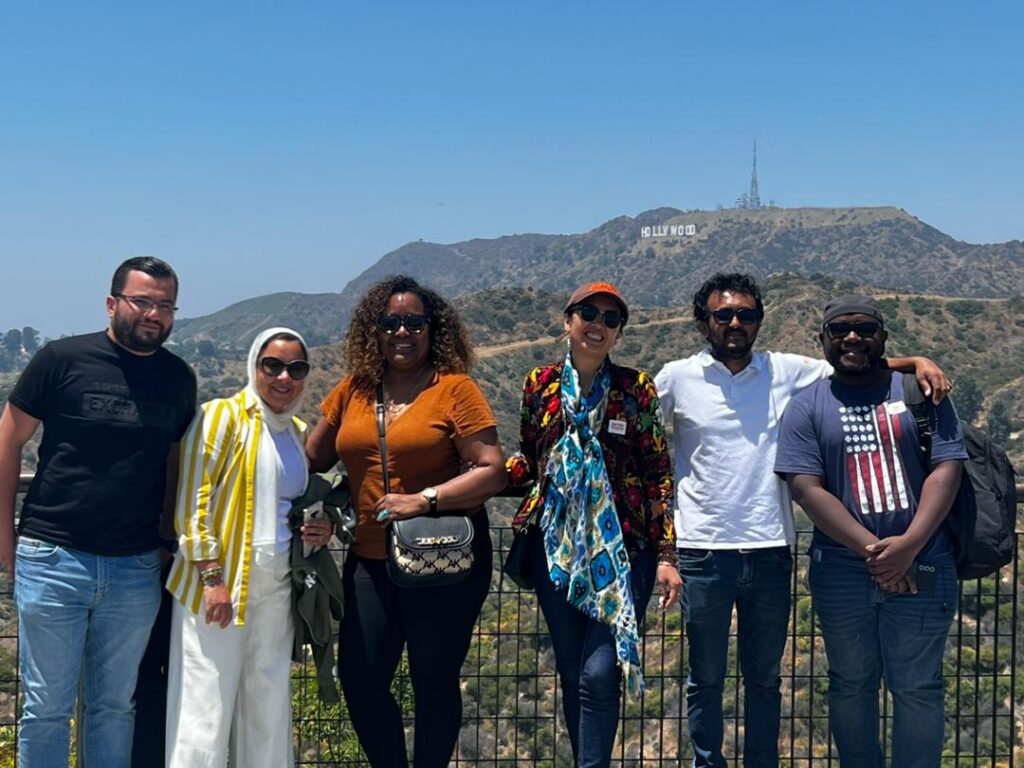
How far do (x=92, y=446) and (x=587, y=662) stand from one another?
1857mm

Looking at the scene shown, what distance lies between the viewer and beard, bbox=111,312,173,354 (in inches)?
138

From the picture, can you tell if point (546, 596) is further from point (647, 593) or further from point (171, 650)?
point (171, 650)

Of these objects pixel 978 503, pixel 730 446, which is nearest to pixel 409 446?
pixel 730 446

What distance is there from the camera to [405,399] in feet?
12.1

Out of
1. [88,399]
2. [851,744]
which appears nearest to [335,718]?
[88,399]

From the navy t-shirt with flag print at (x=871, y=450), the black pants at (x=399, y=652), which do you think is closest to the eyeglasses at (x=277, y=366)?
the black pants at (x=399, y=652)

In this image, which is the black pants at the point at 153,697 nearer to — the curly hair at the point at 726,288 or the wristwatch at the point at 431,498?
the wristwatch at the point at 431,498

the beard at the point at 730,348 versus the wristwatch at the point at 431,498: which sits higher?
the beard at the point at 730,348

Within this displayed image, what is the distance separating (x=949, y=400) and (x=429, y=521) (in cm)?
196

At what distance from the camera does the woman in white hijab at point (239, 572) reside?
3350 millimetres

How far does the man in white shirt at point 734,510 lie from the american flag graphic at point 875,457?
0.64ft

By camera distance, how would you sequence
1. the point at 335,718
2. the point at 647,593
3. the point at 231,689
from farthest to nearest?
the point at 335,718
the point at 647,593
the point at 231,689

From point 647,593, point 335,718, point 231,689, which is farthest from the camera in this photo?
point 335,718

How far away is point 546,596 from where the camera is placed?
356 centimetres
